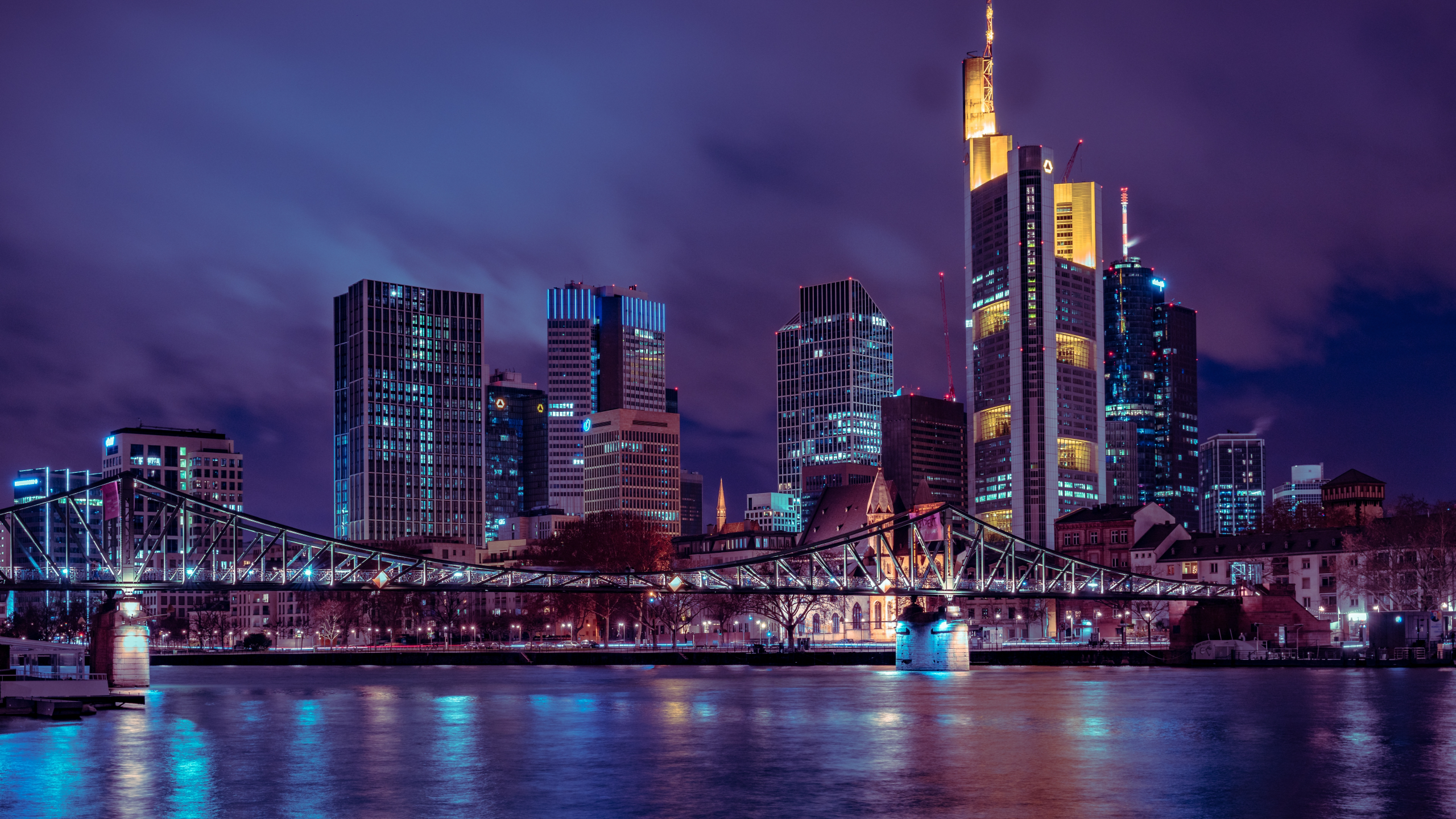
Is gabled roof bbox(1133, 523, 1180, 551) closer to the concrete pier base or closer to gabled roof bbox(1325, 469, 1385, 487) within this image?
gabled roof bbox(1325, 469, 1385, 487)

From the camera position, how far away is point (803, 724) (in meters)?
59.8

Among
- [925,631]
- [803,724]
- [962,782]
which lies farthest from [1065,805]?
[925,631]

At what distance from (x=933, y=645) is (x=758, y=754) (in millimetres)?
71743

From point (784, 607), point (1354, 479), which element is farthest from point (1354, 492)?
point (784, 607)

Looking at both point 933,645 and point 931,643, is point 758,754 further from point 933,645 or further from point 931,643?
point 931,643

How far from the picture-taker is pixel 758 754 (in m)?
47.1

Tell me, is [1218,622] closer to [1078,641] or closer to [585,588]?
[1078,641]

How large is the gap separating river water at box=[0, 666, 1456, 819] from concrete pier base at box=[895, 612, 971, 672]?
30146mm

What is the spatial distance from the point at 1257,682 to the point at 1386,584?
45792mm

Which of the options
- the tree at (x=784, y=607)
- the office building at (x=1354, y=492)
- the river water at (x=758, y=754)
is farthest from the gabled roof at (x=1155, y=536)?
the river water at (x=758, y=754)

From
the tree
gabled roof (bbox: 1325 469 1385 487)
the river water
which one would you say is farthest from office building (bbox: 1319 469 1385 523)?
the river water

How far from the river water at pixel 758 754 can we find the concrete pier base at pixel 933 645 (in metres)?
30.1

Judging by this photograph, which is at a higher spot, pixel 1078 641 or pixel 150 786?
pixel 150 786

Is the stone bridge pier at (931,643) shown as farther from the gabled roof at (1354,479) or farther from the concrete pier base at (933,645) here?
the gabled roof at (1354,479)
